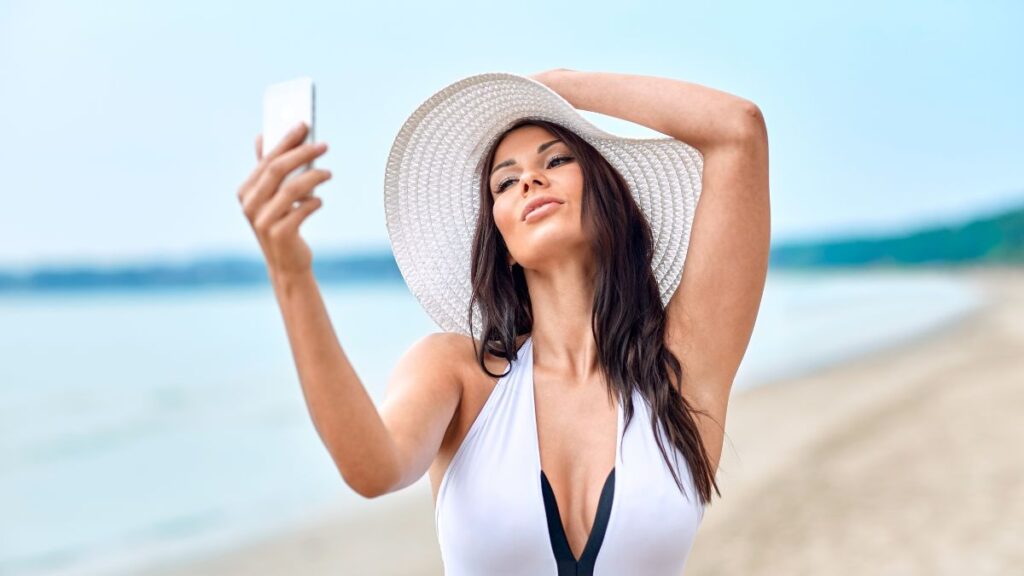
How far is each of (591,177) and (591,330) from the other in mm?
292

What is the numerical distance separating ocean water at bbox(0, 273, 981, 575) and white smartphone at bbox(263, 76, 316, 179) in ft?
23.1

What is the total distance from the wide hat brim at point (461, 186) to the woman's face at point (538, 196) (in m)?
0.07

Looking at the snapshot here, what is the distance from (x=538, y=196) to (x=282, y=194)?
2.60 ft

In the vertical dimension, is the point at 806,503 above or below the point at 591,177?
below

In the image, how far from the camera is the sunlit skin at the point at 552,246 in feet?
6.48

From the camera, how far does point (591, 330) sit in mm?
2062

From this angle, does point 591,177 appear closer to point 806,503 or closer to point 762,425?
point 806,503

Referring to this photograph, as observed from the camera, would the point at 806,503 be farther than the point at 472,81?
Yes

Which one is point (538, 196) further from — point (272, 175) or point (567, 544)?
point (272, 175)

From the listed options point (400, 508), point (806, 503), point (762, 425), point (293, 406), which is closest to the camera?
point (806, 503)

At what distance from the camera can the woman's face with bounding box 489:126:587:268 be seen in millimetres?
1968

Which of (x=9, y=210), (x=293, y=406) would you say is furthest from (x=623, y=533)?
(x=9, y=210)

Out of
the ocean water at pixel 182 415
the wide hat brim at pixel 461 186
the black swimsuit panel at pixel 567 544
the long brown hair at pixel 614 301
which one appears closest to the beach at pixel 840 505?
the ocean water at pixel 182 415

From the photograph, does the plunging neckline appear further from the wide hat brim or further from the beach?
the beach
